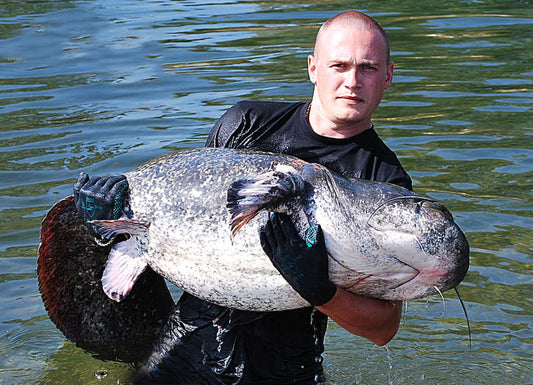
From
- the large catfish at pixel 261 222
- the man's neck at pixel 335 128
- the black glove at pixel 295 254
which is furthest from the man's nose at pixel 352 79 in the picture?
the black glove at pixel 295 254

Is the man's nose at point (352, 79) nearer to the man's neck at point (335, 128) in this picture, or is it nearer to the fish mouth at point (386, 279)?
the man's neck at point (335, 128)

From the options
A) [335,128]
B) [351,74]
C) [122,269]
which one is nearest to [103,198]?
[122,269]

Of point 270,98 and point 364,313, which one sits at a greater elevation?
point 364,313

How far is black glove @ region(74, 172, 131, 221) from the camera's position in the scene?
3680 mm

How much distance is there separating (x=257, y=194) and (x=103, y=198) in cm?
72

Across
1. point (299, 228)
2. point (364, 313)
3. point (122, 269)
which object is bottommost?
point (364, 313)

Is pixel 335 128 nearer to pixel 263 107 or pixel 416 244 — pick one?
pixel 263 107

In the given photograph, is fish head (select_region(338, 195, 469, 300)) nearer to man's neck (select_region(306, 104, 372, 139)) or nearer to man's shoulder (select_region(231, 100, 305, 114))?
man's neck (select_region(306, 104, 372, 139))

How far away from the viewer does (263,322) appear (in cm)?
408

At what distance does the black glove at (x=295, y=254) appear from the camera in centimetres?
337

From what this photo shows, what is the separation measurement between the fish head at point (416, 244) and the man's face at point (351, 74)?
2.06ft

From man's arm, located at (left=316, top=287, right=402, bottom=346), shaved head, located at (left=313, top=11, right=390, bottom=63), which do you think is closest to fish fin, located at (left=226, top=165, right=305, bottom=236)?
man's arm, located at (left=316, top=287, right=402, bottom=346)

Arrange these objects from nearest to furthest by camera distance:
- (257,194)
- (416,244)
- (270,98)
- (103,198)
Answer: (257,194), (416,244), (103,198), (270,98)

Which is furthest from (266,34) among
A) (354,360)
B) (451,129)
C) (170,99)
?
(354,360)
